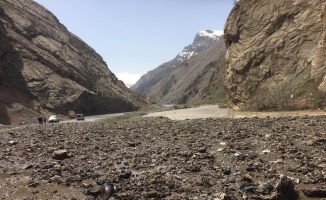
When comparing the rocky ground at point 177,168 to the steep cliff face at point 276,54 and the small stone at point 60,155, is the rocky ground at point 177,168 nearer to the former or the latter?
the small stone at point 60,155

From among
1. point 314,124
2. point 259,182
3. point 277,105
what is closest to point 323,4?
point 277,105

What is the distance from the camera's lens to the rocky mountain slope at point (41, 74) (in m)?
70.2

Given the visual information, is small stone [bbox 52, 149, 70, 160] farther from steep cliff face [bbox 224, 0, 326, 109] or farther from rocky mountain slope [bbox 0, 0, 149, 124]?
rocky mountain slope [bbox 0, 0, 149, 124]

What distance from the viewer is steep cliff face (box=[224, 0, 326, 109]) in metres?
35.2

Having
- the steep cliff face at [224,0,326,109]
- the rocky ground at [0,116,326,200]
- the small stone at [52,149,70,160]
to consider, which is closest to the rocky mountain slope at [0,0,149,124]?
the steep cliff face at [224,0,326,109]

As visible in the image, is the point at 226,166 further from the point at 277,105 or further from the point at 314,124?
→ the point at 277,105

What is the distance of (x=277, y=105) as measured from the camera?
36219 mm

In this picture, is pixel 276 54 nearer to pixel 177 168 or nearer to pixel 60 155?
pixel 60 155

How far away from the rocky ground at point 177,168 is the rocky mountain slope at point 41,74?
149 ft

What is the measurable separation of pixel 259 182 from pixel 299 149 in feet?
14.7

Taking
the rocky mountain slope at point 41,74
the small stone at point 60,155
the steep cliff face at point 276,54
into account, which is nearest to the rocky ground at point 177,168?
the small stone at point 60,155

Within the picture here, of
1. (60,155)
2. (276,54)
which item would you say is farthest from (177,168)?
(276,54)

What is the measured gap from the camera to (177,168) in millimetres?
12648

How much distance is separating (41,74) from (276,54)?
179 ft
